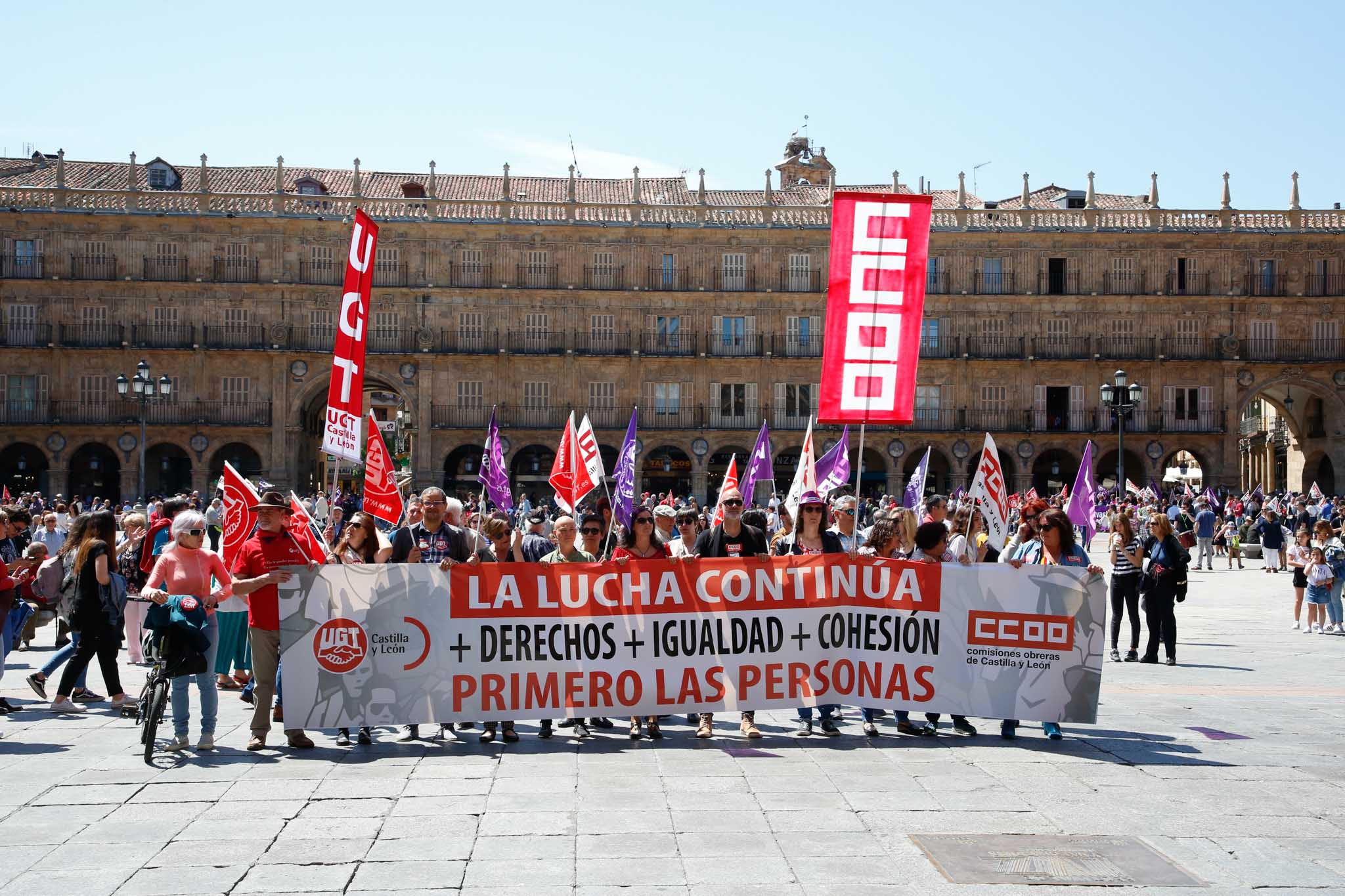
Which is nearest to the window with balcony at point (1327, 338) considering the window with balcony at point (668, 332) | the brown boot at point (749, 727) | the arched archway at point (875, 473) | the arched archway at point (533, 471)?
the arched archway at point (875, 473)

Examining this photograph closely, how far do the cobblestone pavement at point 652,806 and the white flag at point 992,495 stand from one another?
6100 mm

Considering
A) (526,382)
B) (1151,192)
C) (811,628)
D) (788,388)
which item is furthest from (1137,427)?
(811,628)

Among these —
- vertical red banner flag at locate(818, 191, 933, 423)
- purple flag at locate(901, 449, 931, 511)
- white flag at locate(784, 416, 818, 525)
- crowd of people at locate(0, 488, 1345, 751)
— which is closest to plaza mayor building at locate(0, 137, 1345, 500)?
purple flag at locate(901, 449, 931, 511)

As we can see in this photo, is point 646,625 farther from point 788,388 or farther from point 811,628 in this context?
point 788,388

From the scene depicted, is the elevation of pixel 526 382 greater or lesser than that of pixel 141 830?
greater

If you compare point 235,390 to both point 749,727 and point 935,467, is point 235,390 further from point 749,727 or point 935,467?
point 749,727

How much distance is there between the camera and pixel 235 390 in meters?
45.1

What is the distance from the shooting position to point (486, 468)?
2103 cm

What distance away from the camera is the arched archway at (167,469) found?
150 ft

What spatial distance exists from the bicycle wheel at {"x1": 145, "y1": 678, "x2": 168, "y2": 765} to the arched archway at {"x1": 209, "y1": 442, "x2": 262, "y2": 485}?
129 feet

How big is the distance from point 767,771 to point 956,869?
6.64 feet

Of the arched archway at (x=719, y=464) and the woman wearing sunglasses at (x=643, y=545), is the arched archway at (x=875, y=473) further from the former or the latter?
the woman wearing sunglasses at (x=643, y=545)

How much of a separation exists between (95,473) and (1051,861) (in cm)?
4517

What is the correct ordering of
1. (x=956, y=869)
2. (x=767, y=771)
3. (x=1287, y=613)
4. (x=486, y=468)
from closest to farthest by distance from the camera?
1. (x=956, y=869)
2. (x=767, y=771)
3. (x=1287, y=613)
4. (x=486, y=468)
